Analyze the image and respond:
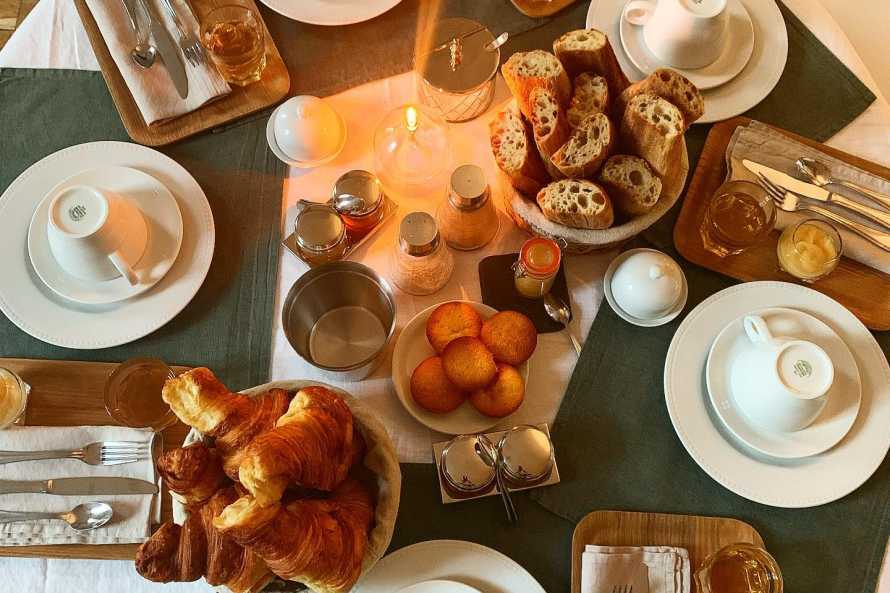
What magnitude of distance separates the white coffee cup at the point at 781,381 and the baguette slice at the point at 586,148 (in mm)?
268

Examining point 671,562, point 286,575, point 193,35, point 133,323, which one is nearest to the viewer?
point 286,575

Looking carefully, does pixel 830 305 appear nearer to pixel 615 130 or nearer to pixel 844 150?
pixel 844 150

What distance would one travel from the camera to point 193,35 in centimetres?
98

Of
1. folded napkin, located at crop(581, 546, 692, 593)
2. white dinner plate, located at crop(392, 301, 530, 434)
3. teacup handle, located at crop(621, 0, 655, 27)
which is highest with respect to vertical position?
teacup handle, located at crop(621, 0, 655, 27)

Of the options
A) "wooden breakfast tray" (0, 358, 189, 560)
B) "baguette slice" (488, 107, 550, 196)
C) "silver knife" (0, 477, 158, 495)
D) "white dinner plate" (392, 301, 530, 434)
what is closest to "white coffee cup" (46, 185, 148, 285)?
"wooden breakfast tray" (0, 358, 189, 560)

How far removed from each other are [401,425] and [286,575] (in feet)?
0.91

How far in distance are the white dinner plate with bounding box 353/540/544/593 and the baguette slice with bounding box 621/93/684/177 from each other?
47cm

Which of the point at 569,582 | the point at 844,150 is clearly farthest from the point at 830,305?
the point at 569,582

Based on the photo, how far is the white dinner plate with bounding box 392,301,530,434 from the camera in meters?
0.83

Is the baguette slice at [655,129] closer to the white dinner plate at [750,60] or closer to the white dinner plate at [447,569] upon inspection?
the white dinner plate at [750,60]

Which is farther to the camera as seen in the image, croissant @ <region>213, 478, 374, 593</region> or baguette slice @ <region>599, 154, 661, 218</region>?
baguette slice @ <region>599, 154, 661, 218</region>

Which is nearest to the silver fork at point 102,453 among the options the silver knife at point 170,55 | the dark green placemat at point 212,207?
the dark green placemat at point 212,207

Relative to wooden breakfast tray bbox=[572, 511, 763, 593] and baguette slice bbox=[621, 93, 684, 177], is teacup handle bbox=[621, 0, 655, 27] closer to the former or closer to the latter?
baguette slice bbox=[621, 93, 684, 177]

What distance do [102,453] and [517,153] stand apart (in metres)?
0.60
